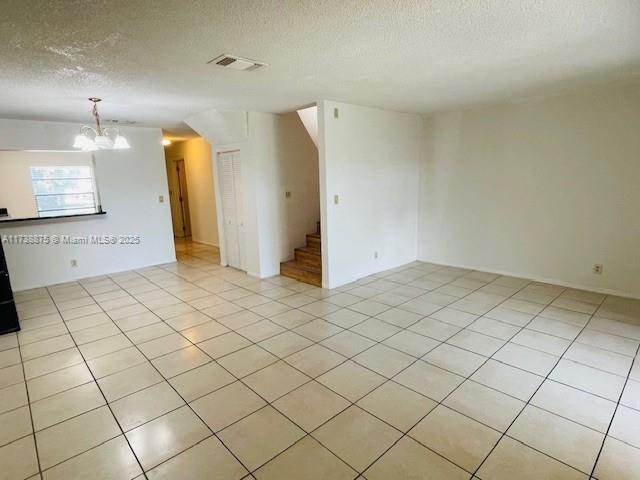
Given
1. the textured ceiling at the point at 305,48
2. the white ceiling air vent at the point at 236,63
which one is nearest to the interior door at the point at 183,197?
the textured ceiling at the point at 305,48

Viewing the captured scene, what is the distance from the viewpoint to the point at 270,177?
5.10 metres

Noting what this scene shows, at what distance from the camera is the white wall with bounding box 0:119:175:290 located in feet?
15.9

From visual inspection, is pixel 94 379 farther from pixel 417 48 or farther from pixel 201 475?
pixel 417 48

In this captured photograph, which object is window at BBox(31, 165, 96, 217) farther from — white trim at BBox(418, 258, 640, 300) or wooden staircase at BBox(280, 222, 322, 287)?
white trim at BBox(418, 258, 640, 300)

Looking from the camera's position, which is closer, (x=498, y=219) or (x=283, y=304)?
(x=283, y=304)

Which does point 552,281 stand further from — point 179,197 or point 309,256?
point 179,197

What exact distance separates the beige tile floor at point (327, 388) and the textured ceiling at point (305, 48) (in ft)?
7.82


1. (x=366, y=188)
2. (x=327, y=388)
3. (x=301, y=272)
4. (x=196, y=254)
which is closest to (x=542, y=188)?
(x=366, y=188)

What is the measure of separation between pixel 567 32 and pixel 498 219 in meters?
3.06

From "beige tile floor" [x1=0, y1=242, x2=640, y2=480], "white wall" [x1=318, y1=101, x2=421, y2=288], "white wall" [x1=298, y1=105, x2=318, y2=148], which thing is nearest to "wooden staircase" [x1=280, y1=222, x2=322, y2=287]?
"white wall" [x1=318, y1=101, x2=421, y2=288]

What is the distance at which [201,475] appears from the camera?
5.79 feet

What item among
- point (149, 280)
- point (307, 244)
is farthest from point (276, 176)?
point (149, 280)

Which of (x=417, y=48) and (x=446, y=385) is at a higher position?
(x=417, y=48)

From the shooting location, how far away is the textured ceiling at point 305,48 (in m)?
1.87
